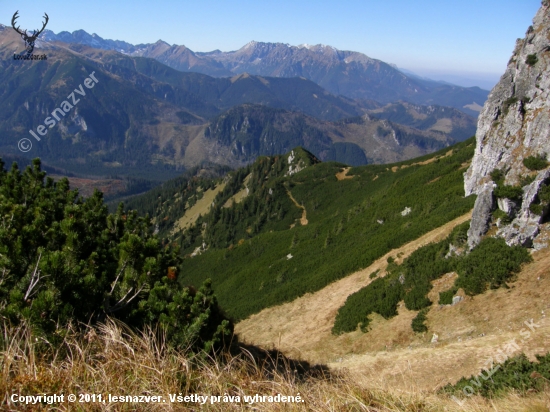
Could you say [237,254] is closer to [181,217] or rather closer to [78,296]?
[78,296]

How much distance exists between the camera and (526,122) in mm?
35469

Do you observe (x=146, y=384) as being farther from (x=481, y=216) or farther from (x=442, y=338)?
(x=481, y=216)

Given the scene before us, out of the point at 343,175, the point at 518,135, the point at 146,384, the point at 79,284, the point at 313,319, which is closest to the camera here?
the point at 146,384

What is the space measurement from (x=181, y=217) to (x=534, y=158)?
18253cm

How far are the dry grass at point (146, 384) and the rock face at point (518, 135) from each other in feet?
79.1

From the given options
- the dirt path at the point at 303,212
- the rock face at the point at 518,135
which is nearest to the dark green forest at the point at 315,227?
the dirt path at the point at 303,212

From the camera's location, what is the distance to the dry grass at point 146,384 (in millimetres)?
5156

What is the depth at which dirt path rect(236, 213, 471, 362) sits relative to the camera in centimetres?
2848

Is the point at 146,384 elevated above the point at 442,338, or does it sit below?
above

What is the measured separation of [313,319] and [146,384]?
103ft

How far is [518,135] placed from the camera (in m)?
36.0

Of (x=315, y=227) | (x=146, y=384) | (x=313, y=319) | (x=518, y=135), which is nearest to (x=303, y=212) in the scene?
(x=315, y=227)

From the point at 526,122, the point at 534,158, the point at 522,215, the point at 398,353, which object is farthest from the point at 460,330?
the point at 526,122

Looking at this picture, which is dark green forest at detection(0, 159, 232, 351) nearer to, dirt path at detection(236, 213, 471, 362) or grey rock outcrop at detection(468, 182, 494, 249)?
dirt path at detection(236, 213, 471, 362)
